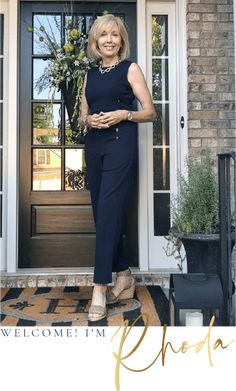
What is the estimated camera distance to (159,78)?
3.20 metres

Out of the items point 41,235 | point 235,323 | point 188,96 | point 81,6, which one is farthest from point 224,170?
point 81,6

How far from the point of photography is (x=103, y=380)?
1573 millimetres

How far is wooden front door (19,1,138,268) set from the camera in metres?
3.15

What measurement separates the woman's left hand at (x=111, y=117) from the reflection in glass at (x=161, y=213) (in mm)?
980

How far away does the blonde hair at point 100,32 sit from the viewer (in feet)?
7.90

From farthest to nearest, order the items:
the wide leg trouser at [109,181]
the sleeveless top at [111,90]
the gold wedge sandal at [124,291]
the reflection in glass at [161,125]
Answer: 1. the reflection in glass at [161,125]
2. the gold wedge sandal at [124,291]
3. the sleeveless top at [111,90]
4. the wide leg trouser at [109,181]

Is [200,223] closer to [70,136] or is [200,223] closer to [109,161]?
[109,161]

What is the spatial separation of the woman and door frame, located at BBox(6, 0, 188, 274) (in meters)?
0.61

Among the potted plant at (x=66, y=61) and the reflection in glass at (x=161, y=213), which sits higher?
the potted plant at (x=66, y=61)

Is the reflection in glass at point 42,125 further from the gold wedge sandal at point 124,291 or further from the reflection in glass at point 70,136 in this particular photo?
the gold wedge sandal at point 124,291

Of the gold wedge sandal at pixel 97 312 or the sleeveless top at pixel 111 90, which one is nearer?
the gold wedge sandal at pixel 97 312

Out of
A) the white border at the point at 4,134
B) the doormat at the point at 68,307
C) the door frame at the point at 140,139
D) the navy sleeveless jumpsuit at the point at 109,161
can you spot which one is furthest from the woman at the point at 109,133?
the white border at the point at 4,134

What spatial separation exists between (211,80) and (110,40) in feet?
2.95

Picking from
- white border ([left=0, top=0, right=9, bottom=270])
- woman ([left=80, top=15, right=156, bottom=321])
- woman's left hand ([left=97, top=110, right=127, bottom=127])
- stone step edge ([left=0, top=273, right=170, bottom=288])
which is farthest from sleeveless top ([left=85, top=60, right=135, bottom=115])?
stone step edge ([left=0, top=273, right=170, bottom=288])
